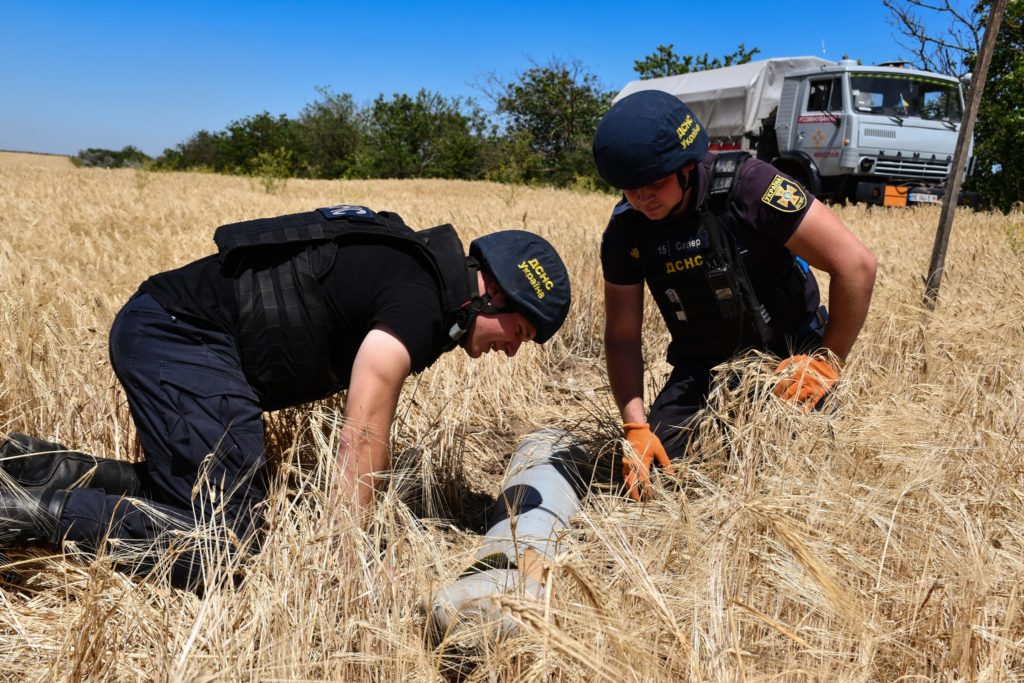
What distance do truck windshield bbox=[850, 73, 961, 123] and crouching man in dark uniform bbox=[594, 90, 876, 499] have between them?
12.1 m

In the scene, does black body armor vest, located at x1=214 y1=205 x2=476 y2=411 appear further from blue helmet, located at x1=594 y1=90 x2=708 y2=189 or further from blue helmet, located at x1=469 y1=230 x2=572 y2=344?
blue helmet, located at x1=594 y1=90 x2=708 y2=189

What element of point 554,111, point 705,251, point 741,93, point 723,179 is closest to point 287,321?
point 705,251

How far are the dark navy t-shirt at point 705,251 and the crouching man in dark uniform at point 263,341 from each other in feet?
2.48

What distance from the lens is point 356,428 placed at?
212 cm

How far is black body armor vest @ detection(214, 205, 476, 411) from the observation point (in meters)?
2.41

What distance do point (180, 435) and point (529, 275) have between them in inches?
45.3

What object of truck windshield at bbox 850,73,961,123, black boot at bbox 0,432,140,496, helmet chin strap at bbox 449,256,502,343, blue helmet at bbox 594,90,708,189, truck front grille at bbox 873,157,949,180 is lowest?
black boot at bbox 0,432,140,496

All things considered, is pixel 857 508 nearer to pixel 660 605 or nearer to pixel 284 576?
pixel 660 605

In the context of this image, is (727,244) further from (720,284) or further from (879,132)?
(879,132)

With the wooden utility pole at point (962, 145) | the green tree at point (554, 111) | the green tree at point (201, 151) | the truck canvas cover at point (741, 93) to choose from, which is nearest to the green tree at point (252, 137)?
the green tree at point (201, 151)

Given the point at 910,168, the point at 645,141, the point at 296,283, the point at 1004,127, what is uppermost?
the point at 1004,127

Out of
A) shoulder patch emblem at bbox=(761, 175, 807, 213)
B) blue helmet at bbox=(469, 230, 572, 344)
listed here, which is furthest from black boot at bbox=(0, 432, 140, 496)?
shoulder patch emblem at bbox=(761, 175, 807, 213)

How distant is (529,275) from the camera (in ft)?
8.10

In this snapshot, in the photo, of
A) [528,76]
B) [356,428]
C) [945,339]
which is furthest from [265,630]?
[528,76]
